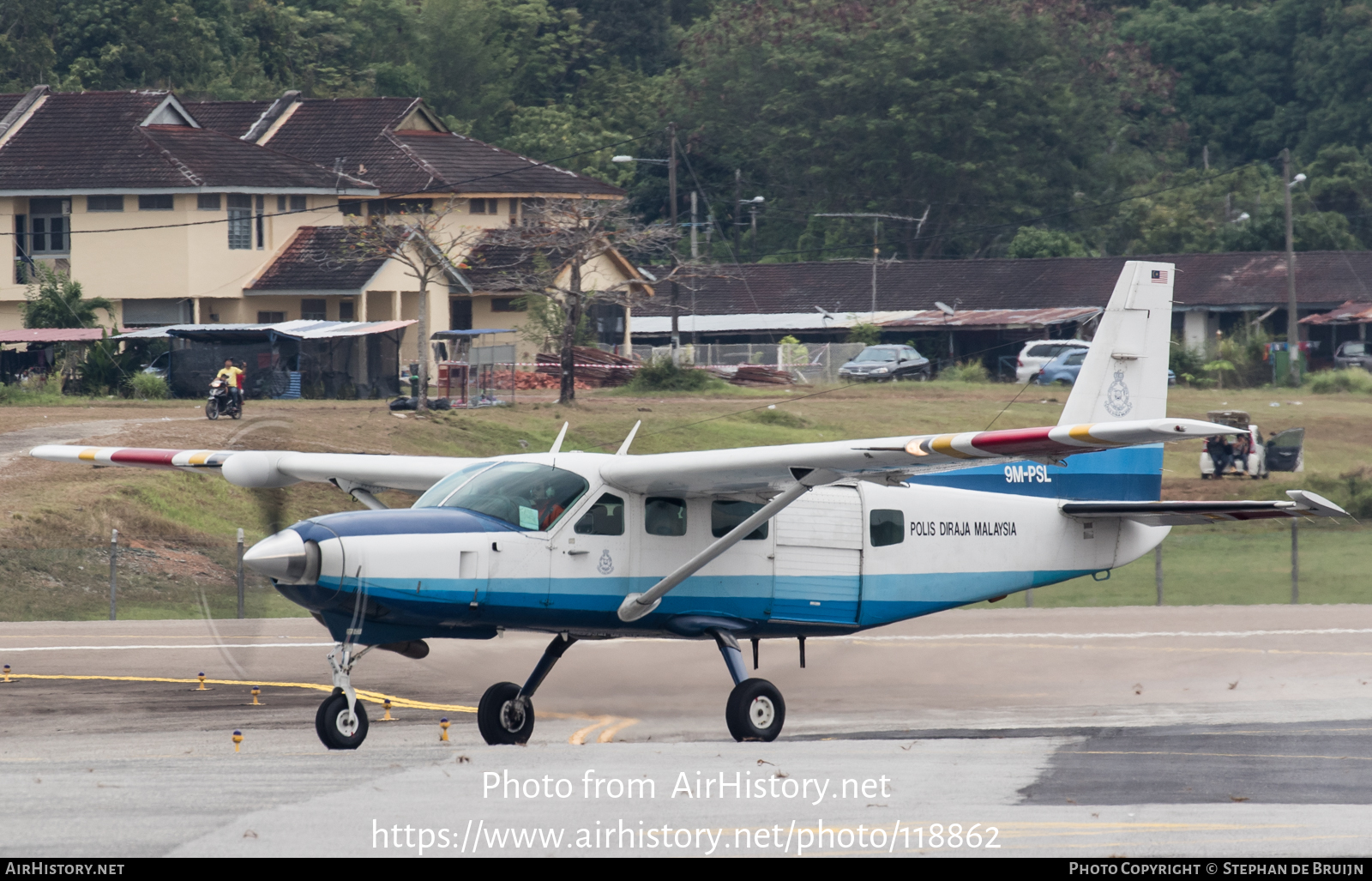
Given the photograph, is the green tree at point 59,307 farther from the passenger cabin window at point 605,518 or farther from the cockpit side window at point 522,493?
the passenger cabin window at point 605,518

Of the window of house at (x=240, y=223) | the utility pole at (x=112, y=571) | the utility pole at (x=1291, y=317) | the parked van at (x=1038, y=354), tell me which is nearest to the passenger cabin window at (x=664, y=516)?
the utility pole at (x=112, y=571)

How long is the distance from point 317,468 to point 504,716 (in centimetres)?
375

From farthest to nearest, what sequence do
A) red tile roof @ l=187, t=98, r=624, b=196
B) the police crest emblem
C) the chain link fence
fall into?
1. red tile roof @ l=187, t=98, r=624, b=196
2. the chain link fence
3. the police crest emblem

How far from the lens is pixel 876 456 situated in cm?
1361

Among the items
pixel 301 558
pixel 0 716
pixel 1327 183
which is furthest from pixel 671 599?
pixel 1327 183

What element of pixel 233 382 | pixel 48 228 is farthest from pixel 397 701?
pixel 48 228

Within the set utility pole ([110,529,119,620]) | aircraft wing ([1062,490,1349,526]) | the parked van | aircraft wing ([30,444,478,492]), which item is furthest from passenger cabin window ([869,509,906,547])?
the parked van

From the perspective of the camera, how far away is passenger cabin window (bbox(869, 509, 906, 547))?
16.3 metres

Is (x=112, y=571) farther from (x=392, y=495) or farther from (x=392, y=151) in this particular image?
(x=392, y=151)

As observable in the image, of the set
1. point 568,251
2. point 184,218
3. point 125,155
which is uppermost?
point 125,155

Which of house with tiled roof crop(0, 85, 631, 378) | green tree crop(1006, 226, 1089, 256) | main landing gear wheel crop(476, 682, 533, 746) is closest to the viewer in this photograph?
main landing gear wheel crop(476, 682, 533, 746)

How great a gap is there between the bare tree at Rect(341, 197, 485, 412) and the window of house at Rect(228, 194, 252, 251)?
10.7 ft

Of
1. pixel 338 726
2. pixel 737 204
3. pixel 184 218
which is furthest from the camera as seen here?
pixel 737 204

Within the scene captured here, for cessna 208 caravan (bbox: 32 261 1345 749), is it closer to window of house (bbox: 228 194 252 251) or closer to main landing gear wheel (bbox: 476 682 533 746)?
main landing gear wheel (bbox: 476 682 533 746)
